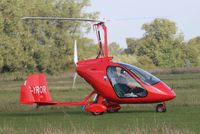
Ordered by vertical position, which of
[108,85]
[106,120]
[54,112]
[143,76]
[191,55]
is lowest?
[191,55]

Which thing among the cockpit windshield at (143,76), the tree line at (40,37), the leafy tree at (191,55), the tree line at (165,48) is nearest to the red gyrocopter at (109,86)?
the cockpit windshield at (143,76)

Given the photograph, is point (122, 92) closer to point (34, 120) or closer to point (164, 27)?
point (34, 120)

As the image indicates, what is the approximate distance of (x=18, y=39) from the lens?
79.3 m

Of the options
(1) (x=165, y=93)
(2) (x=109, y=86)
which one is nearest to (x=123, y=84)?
(2) (x=109, y=86)

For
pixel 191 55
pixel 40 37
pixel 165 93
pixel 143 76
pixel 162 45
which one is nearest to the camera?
pixel 165 93

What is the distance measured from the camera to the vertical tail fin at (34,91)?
23.4m

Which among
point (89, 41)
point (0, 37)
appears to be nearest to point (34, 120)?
point (0, 37)

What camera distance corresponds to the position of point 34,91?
2366cm

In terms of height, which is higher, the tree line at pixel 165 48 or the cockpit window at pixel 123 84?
the cockpit window at pixel 123 84

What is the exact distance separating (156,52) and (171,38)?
585 cm

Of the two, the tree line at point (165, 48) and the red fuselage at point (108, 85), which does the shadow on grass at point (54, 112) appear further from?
the tree line at point (165, 48)

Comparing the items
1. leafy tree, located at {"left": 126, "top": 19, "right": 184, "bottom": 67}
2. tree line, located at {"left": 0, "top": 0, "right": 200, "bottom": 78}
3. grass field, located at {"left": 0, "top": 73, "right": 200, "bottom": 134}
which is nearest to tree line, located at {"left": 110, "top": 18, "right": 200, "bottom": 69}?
leafy tree, located at {"left": 126, "top": 19, "right": 184, "bottom": 67}

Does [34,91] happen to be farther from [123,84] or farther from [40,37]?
[40,37]

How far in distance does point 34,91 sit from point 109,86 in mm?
2731
